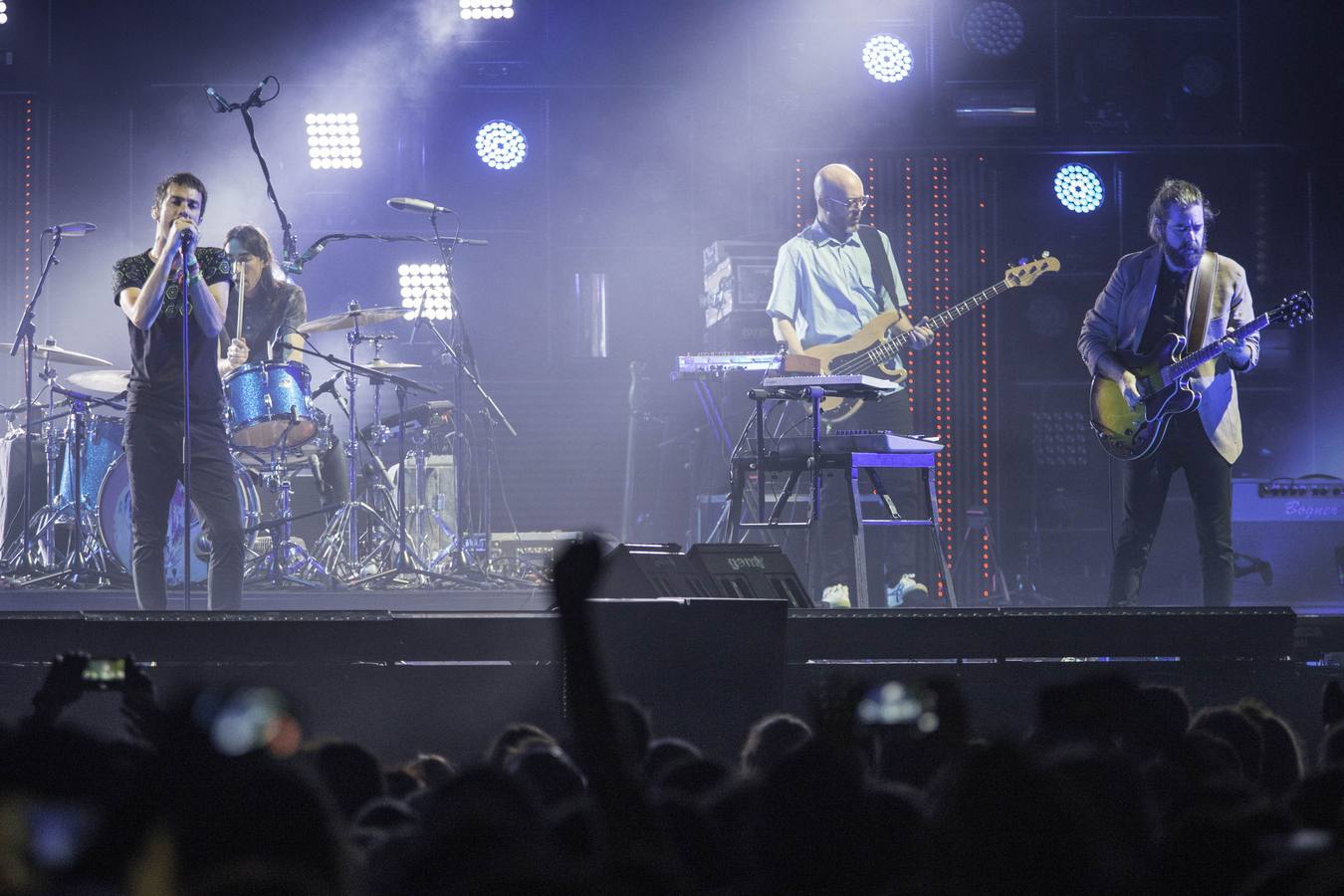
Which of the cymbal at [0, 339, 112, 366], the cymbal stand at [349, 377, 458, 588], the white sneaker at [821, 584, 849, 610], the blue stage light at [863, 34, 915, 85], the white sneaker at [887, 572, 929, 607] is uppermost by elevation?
the blue stage light at [863, 34, 915, 85]

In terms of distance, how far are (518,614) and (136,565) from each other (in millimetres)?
2443

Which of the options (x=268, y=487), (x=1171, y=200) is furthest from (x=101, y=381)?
(x=1171, y=200)

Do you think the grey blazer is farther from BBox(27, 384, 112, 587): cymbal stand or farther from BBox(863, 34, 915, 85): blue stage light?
BBox(27, 384, 112, 587): cymbal stand

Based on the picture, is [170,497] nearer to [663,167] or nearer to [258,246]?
[258,246]

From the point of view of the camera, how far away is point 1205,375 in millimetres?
6633

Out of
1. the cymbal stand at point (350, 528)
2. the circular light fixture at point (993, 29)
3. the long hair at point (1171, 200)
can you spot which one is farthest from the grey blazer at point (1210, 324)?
the cymbal stand at point (350, 528)

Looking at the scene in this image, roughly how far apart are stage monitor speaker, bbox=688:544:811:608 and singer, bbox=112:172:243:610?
224 cm

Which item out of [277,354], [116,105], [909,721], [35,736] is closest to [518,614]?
[909,721]

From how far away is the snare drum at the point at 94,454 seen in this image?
888 cm

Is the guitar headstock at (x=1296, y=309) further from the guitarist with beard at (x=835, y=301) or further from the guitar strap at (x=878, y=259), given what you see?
the guitar strap at (x=878, y=259)

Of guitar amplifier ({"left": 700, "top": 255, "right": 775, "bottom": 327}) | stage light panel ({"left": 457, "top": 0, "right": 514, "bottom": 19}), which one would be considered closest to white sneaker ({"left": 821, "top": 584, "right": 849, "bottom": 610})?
guitar amplifier ({"left": 700, "top": 255, "right": 775, "bottom": 327})

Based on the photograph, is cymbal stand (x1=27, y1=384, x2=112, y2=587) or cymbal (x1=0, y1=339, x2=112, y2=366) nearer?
cymbal stand (x1=27, y1=384, x2=112, y2=587)

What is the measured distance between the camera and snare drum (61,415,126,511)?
888 centimetres

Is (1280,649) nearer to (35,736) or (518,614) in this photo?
(518,614)
